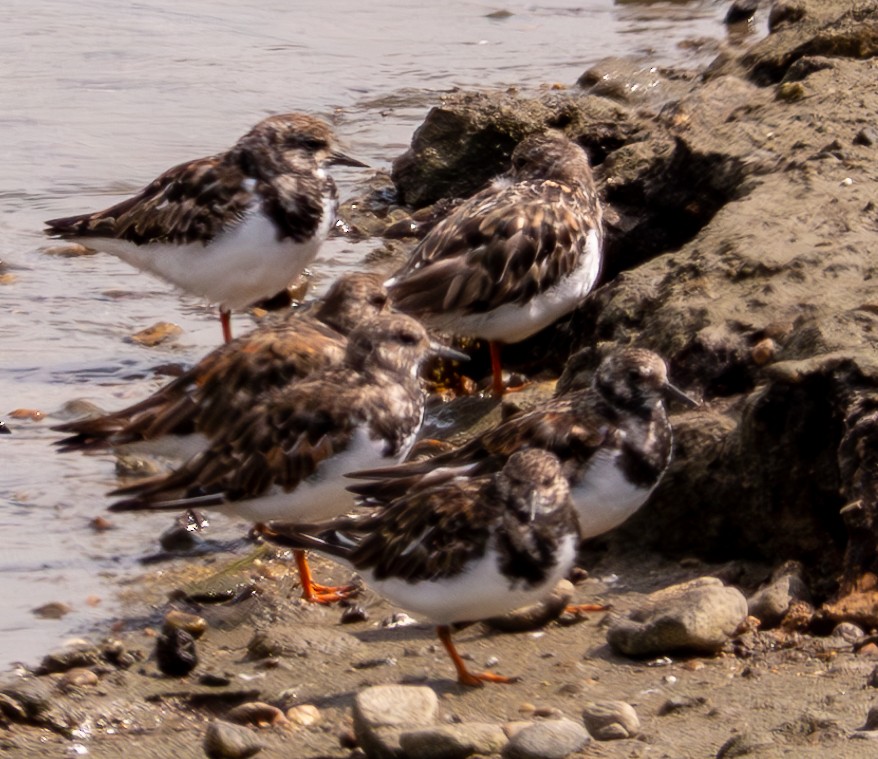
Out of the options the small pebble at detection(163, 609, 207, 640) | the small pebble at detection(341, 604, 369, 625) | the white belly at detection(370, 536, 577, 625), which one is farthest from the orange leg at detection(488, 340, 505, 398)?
the white belly at detection(370, 536, 577, 625)

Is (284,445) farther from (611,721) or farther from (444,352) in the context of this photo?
(611,721)

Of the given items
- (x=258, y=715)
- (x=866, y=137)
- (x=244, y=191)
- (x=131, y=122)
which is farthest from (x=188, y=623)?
(x=131, y=122)

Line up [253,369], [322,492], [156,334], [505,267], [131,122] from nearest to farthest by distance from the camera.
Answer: [322,492] → [253,369] → [505,267] → [156,334] → [131,122]

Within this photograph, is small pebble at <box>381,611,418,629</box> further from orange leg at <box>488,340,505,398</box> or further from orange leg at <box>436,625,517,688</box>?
orange leg at <box>488,340,505,398</box>

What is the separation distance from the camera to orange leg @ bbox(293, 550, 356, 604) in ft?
13.9

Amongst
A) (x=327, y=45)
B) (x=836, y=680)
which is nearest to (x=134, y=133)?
(x=327, y=45)

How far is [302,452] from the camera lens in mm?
4082

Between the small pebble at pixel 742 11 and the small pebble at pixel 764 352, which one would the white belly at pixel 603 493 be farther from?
the small pebble at pixel 742 11

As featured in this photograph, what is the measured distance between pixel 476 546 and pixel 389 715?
1.53ft

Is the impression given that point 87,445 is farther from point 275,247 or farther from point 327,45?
point 327,45

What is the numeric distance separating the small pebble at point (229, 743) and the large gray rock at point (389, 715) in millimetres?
229

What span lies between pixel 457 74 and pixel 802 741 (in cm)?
710

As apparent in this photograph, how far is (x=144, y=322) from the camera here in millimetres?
6211

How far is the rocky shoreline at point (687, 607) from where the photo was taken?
10.5ft
